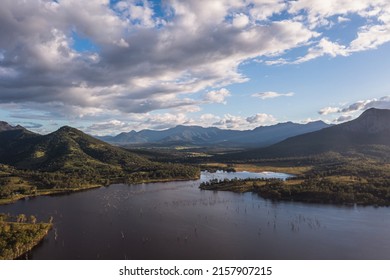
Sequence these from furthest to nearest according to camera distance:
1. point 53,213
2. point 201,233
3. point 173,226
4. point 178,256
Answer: point 53,213, point 173,226, point 201,233, point 178,256

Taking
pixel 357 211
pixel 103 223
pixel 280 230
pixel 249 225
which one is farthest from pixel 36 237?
pixel 357 211

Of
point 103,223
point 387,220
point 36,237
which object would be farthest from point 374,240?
point 36,237

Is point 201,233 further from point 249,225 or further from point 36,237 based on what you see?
point 36,237

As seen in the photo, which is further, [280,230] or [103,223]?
[103,223]
